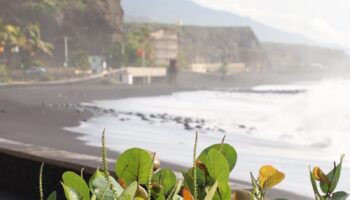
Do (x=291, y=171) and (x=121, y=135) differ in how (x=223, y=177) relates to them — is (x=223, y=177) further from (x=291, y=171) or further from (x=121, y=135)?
(x=121, y=135)

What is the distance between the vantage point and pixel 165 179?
0.89 meters

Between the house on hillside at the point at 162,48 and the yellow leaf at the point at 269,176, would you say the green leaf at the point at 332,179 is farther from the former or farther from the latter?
the house on hillside at the point at 162,48

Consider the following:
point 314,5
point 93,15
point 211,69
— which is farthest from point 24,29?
point 314,5

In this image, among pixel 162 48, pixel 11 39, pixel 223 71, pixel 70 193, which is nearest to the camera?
pixel 70 193

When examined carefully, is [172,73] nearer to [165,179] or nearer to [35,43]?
[35,43]

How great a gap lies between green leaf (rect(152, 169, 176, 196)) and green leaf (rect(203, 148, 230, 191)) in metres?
0.10

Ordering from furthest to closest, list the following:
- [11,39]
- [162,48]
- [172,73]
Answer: [162,48]
[172,73]
[11,39]

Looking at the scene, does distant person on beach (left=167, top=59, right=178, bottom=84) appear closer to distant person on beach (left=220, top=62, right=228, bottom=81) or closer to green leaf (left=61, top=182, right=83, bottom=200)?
distant person on beach (left=220, top=62, right=228, bottom=81)

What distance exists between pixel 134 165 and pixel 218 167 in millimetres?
113

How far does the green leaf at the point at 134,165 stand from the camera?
80 cm

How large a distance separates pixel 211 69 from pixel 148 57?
518 inches

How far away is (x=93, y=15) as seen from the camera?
40844mm

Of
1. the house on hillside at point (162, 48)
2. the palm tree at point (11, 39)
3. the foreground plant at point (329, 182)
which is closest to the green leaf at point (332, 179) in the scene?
the foreground plant at point (329, 182)

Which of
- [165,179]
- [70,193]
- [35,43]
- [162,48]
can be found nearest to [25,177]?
[165,179]
